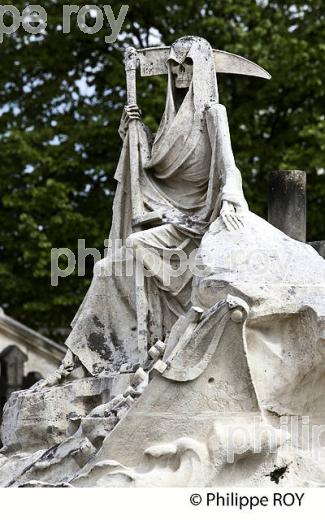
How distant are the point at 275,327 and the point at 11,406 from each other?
2859mm

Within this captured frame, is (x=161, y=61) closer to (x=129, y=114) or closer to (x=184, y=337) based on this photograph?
(x=129, y=114)

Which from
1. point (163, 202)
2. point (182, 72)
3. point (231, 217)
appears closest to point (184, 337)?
point (231, 217)

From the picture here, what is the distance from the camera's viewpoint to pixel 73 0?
22.7 meters

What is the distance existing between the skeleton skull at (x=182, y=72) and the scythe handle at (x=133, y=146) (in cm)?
35

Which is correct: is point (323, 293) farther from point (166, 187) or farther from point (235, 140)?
point (235, 140)

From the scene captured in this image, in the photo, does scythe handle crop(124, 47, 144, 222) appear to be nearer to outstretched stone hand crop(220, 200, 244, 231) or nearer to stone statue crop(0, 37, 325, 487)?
stone statue crop(0, 37, 325, 487)

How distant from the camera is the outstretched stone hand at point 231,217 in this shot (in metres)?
11.5

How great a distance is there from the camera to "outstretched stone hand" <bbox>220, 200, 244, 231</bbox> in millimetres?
11484

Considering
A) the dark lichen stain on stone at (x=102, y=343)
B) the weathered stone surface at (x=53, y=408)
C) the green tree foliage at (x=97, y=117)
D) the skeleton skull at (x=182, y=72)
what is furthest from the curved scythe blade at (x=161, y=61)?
the green tree foliage at (x=97, y=117)

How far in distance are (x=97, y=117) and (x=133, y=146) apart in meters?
11.1

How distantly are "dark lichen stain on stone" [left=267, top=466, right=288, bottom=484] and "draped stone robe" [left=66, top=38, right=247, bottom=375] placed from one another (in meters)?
2.05

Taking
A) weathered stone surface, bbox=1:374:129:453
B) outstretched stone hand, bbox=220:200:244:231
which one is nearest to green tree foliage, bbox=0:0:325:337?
weathered stone surface, bbox=1:374:129:453

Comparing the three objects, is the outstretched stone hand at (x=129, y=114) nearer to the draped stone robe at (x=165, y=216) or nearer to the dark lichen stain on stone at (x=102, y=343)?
the draped stone robe at (x=165, y=216)

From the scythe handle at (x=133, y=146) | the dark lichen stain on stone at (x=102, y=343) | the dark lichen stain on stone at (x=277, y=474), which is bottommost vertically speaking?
the dark lichen stain on stone at (x=277, y=474)
